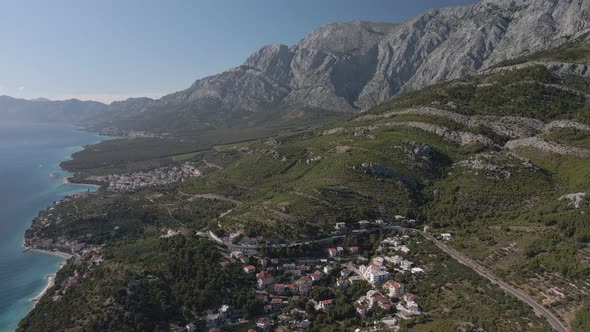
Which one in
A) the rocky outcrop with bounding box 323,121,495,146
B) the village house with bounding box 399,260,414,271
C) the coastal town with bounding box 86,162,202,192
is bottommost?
the coastal town with bounding box 86,162,202,192

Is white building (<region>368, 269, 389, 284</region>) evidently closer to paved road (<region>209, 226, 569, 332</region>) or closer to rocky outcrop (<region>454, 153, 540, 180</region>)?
paved road (<region>209, 226, 569, 332</region>)

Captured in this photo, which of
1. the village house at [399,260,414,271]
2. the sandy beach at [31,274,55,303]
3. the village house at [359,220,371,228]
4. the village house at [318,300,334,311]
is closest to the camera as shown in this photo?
the village house at [318,300,334,311]

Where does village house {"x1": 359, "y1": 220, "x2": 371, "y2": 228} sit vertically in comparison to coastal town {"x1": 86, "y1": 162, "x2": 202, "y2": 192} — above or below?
above

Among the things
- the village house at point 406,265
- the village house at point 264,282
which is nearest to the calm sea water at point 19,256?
the village house at point 264,282

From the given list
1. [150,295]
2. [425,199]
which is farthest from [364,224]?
[150,295]

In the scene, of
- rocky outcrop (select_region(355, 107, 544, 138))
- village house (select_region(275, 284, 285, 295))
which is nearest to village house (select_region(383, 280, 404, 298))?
village house (select_region(275, 284, 285, 295))

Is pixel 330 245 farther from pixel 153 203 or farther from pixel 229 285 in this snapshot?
pixel 153 203

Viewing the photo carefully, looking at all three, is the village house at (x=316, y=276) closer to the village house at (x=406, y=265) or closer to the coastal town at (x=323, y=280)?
the coastal town at (x=323, y=280)
